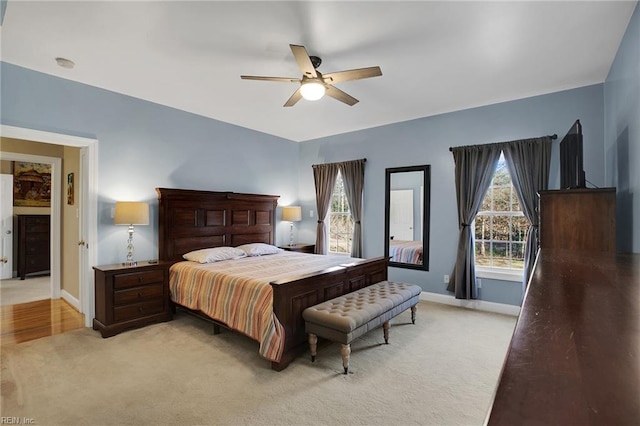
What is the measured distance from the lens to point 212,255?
406cm

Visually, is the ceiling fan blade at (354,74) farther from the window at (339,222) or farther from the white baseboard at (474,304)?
the white baseboard at (474,304)

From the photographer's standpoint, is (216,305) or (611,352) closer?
(611,352)

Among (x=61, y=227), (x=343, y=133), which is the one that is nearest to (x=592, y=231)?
(x=343, y=133)

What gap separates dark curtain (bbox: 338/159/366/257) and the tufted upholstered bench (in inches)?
80.0

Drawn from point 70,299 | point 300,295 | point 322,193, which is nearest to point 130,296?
point 70,299

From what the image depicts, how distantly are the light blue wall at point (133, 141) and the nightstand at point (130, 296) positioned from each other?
0.48 m

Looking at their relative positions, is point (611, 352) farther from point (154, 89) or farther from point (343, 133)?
point (343, 133)

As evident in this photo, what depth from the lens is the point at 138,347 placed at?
3.06 meters

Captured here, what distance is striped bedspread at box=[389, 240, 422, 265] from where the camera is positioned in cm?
482

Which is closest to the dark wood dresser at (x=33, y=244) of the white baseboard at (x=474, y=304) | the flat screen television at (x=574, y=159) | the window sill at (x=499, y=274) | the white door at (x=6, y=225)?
the white door at (x=6, y=225)

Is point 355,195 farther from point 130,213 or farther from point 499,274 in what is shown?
point 130,213

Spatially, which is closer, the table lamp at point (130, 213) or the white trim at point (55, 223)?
the table lamp at point (130, 213)

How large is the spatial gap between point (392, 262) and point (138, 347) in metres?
3.71

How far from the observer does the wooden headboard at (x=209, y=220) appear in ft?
13.6
